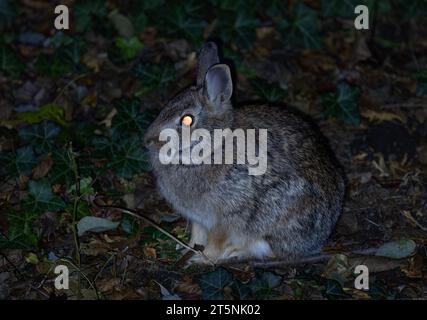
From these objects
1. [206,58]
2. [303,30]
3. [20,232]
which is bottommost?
[20,232]

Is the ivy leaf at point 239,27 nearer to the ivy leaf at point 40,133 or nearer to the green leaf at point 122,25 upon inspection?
the green leaf at point 122,25

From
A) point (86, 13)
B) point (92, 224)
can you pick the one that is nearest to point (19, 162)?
point (92, 224)

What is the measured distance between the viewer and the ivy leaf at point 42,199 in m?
6.41

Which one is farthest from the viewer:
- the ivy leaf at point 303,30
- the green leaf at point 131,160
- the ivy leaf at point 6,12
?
the ivy leaf at point 6,12

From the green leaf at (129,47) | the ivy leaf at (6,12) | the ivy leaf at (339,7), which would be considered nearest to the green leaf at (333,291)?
the green leaf at (129,47)

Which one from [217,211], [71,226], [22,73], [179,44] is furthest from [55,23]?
[217,211]

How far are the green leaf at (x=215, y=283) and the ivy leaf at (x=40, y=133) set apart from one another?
2.33 meters

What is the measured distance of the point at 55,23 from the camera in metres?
8.72

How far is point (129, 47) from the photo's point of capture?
8.32m

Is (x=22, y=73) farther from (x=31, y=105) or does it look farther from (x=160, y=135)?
(x=160, y=135)

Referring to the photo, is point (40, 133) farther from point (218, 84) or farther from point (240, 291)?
point (240, 291)

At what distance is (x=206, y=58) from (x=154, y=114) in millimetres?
1242

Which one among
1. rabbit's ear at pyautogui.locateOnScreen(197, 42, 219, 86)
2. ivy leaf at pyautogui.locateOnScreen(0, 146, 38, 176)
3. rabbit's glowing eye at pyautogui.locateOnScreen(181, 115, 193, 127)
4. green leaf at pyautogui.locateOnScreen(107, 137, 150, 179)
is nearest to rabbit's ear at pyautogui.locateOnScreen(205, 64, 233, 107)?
rabbit's glowing eye at pyautogui.locateOnScreen(181, 115, 193, 127)

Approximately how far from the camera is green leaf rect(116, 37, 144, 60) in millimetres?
8266
